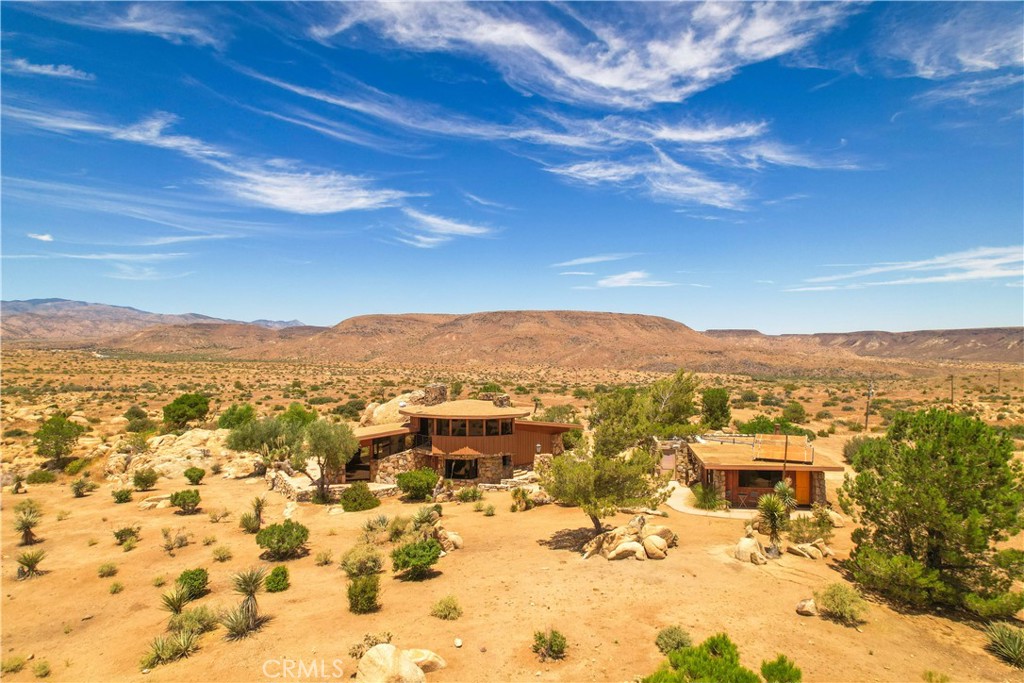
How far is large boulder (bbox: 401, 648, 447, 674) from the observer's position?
37.4 ft

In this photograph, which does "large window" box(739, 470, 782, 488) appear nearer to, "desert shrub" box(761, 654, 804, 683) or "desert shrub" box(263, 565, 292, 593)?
"desert shrub" box(761, 654, 804, 683)

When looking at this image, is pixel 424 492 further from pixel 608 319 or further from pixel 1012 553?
pixel 608 319

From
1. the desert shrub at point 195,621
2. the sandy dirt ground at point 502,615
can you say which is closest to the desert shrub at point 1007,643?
the sandy dirt ground at point 502,615

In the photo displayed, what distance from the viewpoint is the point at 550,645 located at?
39.5 feet

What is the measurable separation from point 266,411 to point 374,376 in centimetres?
4463

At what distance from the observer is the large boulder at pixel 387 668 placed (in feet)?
34.7

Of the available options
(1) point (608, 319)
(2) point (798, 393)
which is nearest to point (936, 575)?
(2) point (798, 393)

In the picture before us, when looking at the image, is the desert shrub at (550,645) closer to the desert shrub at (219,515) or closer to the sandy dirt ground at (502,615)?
the sandy dirt ground at (502,615)

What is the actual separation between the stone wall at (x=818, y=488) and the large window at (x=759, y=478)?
1.48m

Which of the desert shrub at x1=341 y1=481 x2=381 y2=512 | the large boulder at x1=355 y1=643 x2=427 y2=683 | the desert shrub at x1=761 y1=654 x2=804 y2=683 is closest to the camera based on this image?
the desert shrub at x1=761 y1=654 x2=804 y2=683

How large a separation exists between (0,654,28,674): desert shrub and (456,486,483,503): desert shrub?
1825 cm


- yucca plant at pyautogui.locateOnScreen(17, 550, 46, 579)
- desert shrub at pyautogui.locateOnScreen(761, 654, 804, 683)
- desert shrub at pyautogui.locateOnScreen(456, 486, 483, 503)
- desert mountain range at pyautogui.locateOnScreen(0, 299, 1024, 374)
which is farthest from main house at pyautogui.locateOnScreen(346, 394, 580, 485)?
desert mountain range at pyautogui.locateOnScreen(0, 299, 1024, 374)

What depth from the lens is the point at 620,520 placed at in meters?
23.4

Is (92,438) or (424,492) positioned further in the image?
(92,438)
